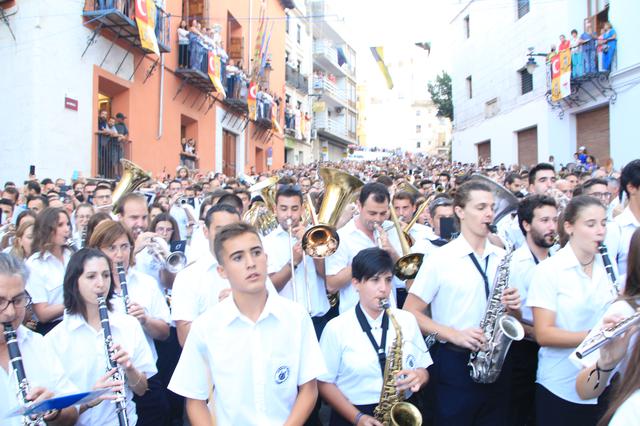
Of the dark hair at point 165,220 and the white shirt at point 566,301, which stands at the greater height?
the dark hair at point 165,220

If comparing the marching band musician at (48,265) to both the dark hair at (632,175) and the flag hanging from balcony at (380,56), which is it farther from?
the flag hanging from balcony at (380,56)

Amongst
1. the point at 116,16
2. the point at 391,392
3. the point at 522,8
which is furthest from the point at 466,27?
the point at 391,392

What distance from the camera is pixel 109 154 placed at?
571 inches

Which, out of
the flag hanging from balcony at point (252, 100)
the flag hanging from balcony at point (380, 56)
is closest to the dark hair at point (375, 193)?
the flag hanging from balcony at point (252, 100)

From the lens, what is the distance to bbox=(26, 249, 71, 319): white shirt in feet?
13.9


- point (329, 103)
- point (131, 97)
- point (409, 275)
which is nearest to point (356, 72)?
point (329, 103)

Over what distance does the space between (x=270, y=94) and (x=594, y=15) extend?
16244 mm

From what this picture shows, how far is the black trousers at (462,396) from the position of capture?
3.56 m

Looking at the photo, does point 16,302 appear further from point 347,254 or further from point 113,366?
point 347,254

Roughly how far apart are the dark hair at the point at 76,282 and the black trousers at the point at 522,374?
2925 millimetres

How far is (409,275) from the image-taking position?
441cm

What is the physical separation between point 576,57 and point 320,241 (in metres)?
15.5

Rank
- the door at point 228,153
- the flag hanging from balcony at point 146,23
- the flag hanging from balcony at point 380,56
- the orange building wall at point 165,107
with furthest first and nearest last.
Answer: the door at point 228,153 → the flag hanging from balcony at point 380,56 → the orange building wall at point 165,107 → the flag hanging from balcony at point 146,23

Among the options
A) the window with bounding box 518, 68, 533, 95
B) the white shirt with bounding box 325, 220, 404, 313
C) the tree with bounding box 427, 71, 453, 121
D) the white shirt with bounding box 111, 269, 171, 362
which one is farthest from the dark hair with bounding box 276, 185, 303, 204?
the tree with bounding box 427, 71, 453, 121
